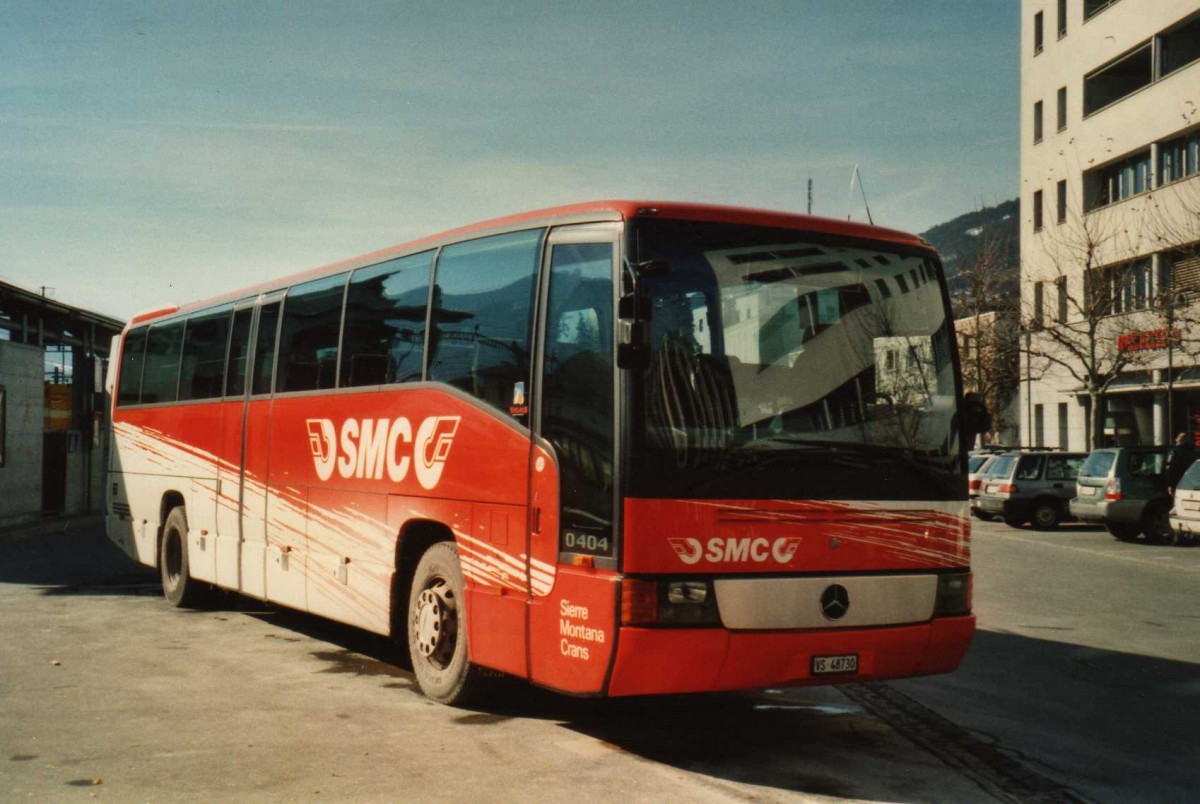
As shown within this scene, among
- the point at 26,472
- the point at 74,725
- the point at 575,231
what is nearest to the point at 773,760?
the point at 575,231

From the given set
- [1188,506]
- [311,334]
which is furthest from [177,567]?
[1188,506]

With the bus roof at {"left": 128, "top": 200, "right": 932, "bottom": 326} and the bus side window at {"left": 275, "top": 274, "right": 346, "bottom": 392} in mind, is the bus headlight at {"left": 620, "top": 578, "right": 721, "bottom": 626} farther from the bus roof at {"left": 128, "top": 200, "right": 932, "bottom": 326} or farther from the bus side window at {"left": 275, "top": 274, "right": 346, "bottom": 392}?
the bus side window at {"left": 275, "top": 274, "right": 346, "bottom": 392}

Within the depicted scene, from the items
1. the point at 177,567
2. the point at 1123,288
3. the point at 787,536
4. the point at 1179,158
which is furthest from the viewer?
the point at 1123,288

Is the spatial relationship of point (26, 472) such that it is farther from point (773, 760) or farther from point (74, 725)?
point (773, 760)

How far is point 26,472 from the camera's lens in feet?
91.5

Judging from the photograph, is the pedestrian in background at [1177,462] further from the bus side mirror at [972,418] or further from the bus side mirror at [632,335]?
the bus side mirror at [632,335]

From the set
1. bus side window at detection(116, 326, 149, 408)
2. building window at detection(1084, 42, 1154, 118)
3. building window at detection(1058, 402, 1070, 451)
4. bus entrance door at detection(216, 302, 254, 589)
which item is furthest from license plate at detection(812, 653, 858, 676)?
building window at detection(1058, 402, 1070, 451)

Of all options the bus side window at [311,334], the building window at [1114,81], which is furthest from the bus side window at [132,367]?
the building window at [1114,81]

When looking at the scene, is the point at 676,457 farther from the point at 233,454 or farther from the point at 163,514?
the point at 163,514

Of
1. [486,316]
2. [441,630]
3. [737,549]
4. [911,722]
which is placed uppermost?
[486,316]

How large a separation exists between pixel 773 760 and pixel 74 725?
4024 mm

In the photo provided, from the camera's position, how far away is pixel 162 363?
15172 mm

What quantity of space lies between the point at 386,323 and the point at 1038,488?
24575 millimetres

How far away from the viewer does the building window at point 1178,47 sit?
137 ft
